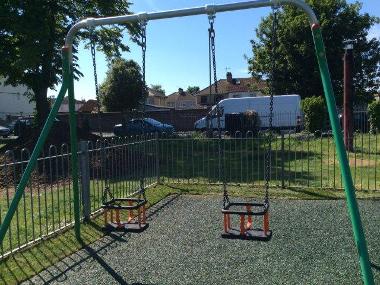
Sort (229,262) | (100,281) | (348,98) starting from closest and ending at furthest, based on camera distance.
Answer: (100,281)
(229,262)
(348,98)

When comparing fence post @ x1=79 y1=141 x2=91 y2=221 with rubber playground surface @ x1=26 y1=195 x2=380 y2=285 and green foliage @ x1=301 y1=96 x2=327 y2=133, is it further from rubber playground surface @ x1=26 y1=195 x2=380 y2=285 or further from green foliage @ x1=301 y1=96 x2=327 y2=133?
green foliage @ x1=301 y1=96 x2=327 y2=133

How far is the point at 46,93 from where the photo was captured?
20.9m

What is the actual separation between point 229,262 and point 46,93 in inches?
705

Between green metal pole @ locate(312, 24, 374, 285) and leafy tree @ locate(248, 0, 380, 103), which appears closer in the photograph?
green metal pole @ locate(312, 24, 374, 285)

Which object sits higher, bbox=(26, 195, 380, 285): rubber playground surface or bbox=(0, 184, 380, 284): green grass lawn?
bbox=(0, 184, 380, 284): green grass lawn

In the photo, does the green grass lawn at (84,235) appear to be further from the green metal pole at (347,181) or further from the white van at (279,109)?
the white van at (279,109)

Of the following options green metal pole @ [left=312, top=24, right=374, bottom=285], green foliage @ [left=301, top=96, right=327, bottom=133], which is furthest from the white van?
green metal pole @ [left=312, top=24, right=374, bottom=285]

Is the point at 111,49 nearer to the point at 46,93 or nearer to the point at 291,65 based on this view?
the point at 46,93

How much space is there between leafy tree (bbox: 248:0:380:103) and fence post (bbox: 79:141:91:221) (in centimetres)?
2600

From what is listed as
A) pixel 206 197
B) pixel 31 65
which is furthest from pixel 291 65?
pixel 206 197

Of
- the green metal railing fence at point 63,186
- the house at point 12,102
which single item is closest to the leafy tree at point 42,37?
the green metal railing fence at point 63,186

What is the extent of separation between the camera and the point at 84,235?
20.1 feet

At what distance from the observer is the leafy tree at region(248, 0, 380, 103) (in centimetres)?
3077

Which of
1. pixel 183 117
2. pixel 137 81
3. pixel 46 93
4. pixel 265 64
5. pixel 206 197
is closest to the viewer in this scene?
pixel 206 197
